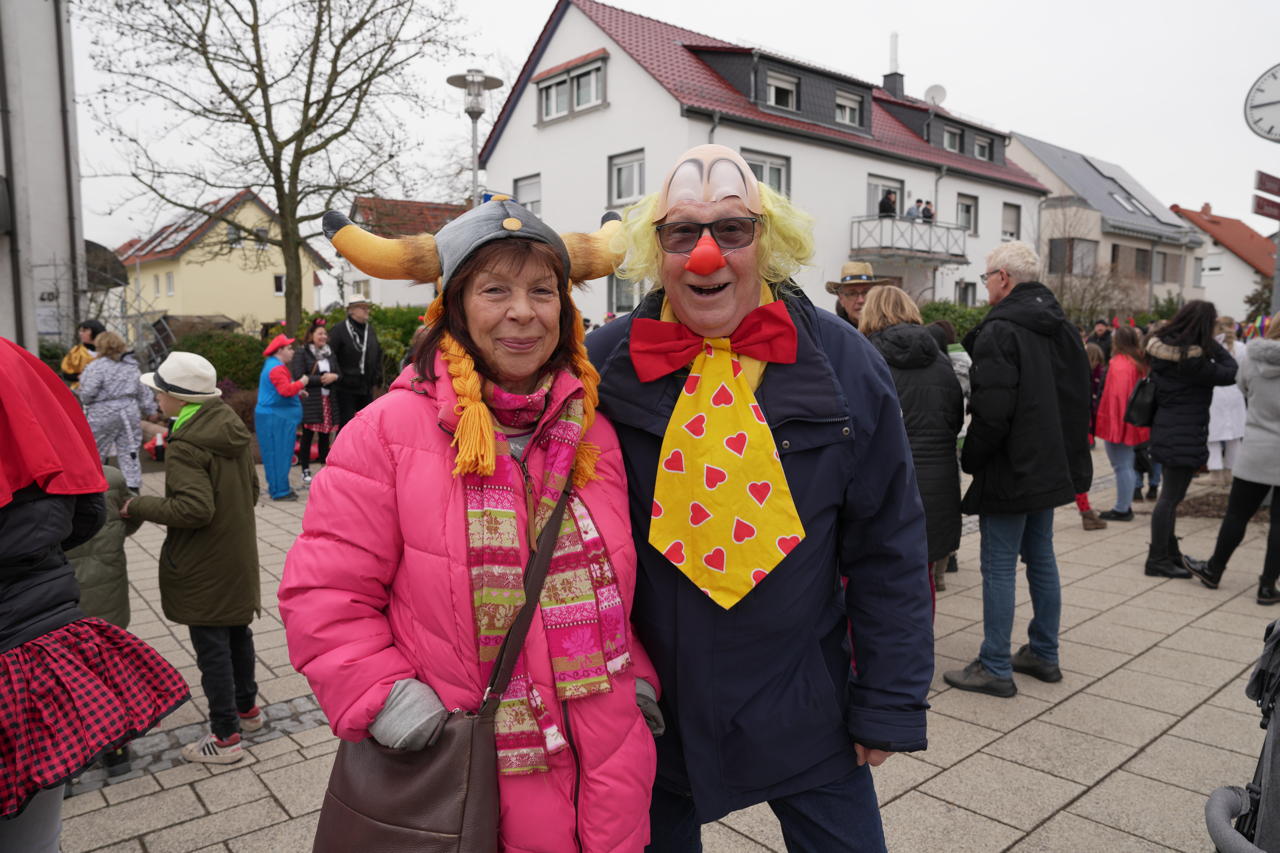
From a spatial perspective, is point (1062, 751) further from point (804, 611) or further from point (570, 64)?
point (570, 64)

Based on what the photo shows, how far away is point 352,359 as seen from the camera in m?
10.2

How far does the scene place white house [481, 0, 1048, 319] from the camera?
2103cm

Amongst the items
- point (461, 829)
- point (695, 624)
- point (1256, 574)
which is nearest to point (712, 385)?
point (695, 624)

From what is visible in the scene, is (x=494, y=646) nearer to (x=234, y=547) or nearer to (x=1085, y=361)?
(x=234, y=547)

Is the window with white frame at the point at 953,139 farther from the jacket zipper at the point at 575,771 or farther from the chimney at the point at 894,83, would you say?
the jacket zipper at the point at 575,771

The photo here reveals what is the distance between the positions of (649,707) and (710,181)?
1.13 metres

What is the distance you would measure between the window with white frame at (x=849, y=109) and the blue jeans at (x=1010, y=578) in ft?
72.5

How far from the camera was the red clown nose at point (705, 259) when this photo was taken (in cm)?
182

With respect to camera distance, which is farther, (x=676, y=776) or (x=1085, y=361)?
(x=1085, y=361)

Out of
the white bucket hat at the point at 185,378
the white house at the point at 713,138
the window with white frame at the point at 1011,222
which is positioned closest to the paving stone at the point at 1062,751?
the white bucket hat at the point at 185,378

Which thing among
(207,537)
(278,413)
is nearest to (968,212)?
(278,413)

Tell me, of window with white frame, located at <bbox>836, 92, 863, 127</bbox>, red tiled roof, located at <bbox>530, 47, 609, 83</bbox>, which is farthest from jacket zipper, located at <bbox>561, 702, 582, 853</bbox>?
window with white frame, located at <bbox>836, 92, 863, 127</bbox>

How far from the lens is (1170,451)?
6207mm

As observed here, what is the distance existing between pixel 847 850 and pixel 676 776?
1.31ft
